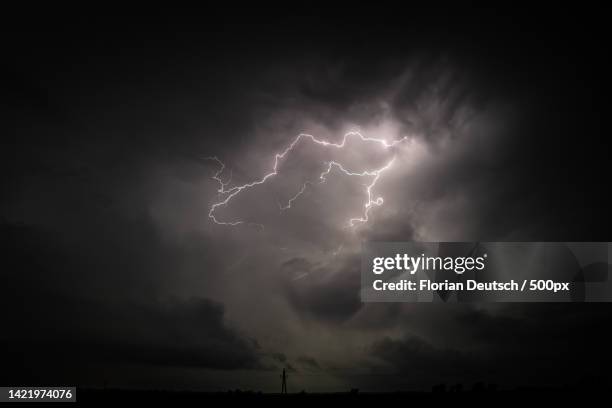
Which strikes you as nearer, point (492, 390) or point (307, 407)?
point (307, 407)

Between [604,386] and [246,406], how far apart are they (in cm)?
1828

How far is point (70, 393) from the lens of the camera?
24.2 m

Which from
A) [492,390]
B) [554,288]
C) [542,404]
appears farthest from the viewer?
[554,288]

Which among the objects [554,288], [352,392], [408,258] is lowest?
[352,392]

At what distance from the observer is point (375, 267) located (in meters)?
32.2

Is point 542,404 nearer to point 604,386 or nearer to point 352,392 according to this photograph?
point 604,386

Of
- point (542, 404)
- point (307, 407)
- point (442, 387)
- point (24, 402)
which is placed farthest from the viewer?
point (442, 387)

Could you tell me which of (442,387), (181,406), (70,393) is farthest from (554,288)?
(70,393)

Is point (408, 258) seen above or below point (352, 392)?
above

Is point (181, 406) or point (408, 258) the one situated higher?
point (408, 258)

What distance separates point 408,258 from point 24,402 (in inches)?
936

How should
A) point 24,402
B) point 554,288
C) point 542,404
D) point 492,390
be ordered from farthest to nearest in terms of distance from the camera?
point 554,288, point 492,390, point 24,402, point 542,404

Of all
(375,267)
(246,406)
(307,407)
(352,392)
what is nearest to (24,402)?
(246,406)

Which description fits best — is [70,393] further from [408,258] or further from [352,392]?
[408,258]
